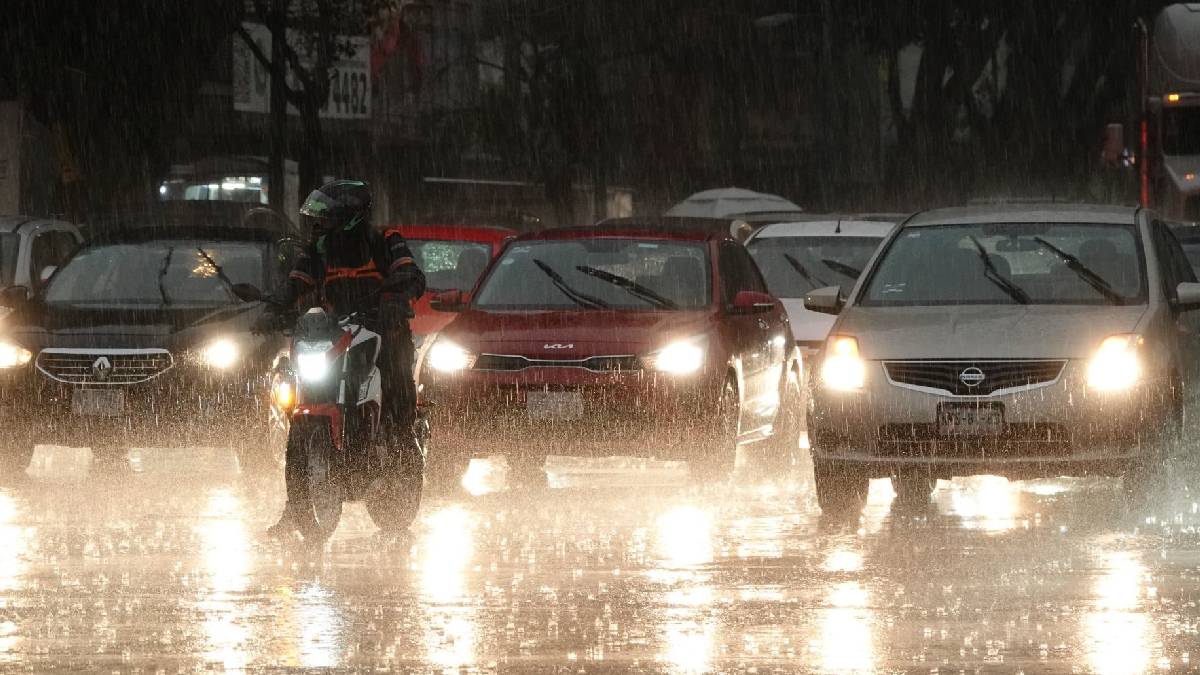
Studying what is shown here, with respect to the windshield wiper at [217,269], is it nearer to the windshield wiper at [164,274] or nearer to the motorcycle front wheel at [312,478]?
the windshield wiper at [164,274]

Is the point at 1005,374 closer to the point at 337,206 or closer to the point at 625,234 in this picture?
the point at 337,206

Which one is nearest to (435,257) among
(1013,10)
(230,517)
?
(230,517)

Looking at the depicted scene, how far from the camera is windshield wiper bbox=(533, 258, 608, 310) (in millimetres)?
15320

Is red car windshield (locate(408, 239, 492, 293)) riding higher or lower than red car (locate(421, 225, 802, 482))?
higher

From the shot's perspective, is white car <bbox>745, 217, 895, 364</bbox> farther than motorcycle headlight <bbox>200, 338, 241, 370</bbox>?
Yes

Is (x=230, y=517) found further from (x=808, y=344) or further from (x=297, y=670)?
(x=808, y=344)

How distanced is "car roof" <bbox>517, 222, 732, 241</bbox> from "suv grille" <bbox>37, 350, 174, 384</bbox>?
2504mm

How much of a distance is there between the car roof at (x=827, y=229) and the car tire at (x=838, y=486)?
23.6ft

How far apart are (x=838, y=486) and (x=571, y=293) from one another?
3.11 meters

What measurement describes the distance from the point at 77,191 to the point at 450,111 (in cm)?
1977

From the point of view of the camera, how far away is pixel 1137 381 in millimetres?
12688

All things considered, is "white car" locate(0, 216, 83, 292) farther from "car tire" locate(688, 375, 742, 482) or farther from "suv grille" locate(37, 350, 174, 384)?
"car tire" locate(688, 375, 742, 482)

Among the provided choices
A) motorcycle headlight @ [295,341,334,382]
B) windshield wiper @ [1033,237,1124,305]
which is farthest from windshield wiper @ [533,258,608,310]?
motorcycle headlight @ [295,341,334,382]

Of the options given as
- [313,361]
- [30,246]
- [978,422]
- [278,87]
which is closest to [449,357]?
[313,361]
